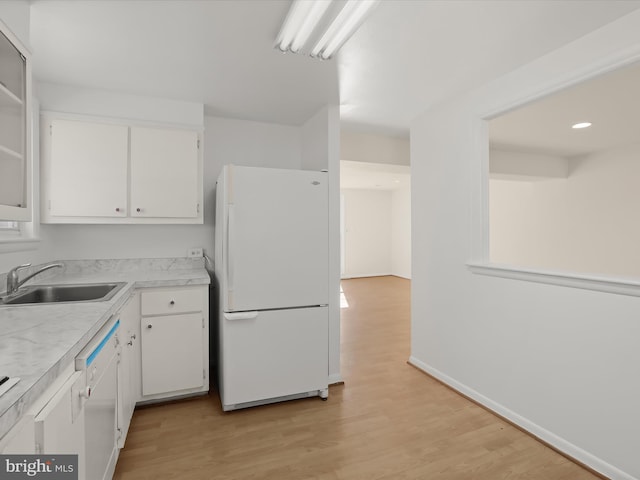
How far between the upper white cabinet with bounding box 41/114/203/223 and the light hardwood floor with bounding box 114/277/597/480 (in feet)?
5.04

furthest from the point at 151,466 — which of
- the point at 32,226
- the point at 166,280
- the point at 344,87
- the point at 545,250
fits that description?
the point at 545,250

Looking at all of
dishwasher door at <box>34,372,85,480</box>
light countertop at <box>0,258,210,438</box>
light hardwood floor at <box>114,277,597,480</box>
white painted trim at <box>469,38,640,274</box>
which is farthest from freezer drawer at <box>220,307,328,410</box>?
white painted trim at <box>469,38,640,274</box>

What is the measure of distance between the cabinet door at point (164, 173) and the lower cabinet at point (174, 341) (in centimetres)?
69

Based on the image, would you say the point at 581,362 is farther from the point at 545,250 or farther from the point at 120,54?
the point at 545,250

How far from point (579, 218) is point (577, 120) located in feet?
9.86

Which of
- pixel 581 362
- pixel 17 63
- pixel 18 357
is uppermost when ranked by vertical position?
pixel 17 63

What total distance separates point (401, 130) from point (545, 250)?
4659 mm

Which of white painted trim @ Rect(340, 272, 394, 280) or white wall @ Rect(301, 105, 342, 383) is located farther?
white painted trim @ Rect(340, 272, 394, 280)

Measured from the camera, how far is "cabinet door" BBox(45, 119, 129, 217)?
2.41 m

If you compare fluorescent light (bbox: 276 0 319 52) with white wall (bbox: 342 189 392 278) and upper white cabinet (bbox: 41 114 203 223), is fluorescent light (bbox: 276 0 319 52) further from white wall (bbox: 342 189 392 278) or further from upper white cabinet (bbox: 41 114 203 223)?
white wall (bbox: 342 189 392 278)

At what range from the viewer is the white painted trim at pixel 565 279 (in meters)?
1.69

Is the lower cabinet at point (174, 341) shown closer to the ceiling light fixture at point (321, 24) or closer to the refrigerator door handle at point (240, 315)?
the refrigerator door handle at point (240, 315)

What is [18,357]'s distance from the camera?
37.1 inches

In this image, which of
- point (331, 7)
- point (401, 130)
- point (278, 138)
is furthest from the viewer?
point (401, 130)
